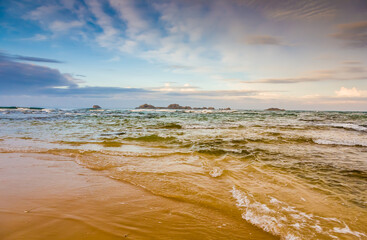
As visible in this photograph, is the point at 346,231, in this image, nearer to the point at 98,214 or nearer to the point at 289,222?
the point at 289,222

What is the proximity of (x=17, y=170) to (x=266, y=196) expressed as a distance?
18.6 ft

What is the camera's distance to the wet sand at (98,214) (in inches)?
91.1

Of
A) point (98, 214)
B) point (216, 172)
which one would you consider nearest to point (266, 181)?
point (216, 172)

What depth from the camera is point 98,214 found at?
2.72 meters

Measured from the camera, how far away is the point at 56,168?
4.81 metres

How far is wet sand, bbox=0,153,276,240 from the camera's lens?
231cm

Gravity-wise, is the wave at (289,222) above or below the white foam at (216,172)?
above

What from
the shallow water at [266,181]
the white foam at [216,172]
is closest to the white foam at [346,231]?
the shallow water at [266,181]

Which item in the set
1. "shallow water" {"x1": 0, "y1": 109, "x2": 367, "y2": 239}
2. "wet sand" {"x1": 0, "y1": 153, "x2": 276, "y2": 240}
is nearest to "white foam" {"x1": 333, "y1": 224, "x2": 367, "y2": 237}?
"shallow water" {"x1": 0, "y1": 109, "x2": 367, "y2": 239}

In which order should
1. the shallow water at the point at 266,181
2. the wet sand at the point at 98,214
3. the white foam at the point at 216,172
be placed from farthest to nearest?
the white foam at the point at 216,172 < the shallow water at the point at 266,181 < the wet sand at the point at 98,214

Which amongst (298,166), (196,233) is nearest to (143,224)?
(196,233)

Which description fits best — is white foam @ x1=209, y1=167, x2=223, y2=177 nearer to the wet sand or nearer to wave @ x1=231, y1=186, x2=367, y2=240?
wave @ x1=231, y1=186, x2=367, y2=240

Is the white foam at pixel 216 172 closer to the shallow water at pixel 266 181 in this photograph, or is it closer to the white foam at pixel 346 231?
the shallow water at pixel 266 181

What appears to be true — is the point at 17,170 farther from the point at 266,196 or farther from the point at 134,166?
the point at 266,196
